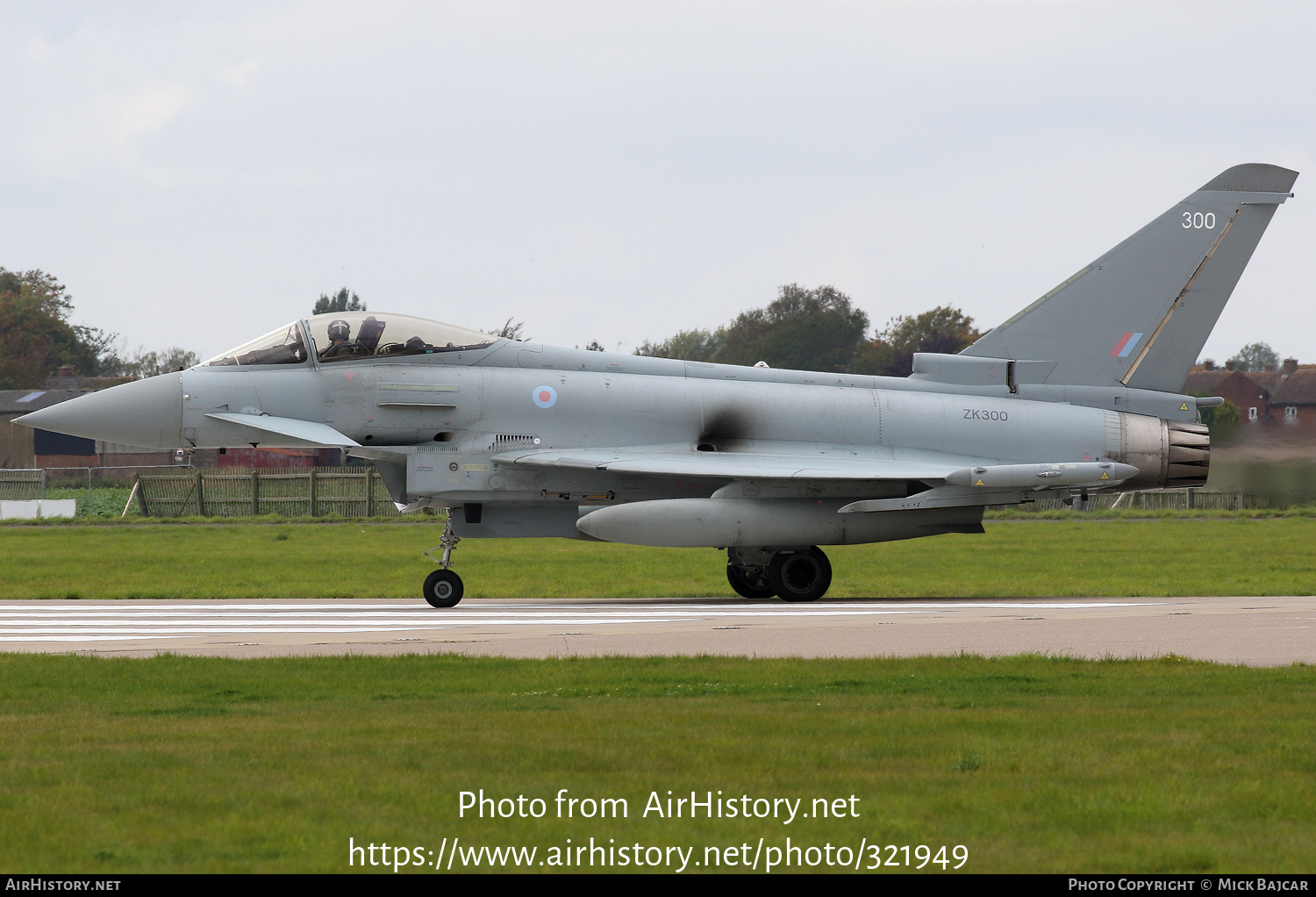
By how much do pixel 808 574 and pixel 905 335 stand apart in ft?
204

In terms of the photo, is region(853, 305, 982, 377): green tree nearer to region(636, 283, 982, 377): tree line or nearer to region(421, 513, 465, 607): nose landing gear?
region(636, 283, 982, 377): tree line

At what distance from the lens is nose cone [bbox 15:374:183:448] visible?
1638 centimetres

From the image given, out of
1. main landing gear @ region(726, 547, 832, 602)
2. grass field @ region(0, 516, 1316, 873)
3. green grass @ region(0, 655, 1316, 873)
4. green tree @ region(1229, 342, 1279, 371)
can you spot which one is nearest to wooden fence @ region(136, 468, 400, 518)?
main landing gear @ region(726, 547, 832, 602)

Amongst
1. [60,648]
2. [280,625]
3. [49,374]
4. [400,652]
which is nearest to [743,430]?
[280,625]

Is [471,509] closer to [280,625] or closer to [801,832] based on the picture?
[280,625]

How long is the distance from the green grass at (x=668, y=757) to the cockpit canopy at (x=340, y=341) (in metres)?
7.53

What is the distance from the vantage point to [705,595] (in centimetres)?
1880

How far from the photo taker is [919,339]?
251 ft

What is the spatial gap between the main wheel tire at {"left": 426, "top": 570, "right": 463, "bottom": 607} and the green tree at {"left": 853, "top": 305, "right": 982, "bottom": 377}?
2301 inches

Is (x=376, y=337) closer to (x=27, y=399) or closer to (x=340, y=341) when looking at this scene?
(x=340, y=341)

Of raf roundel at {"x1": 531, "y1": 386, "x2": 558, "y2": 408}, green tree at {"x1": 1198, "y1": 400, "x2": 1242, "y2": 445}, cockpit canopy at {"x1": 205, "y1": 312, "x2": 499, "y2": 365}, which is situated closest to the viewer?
cockpit canopy at {"x1": 205, "y1": 312, "x2": 499, "y2": 365}

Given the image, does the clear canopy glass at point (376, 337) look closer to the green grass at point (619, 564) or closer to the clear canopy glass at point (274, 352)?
the clear canopy glass at point (274, 352)

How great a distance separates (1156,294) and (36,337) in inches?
3319

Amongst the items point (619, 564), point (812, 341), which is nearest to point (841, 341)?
point (812, 341)
